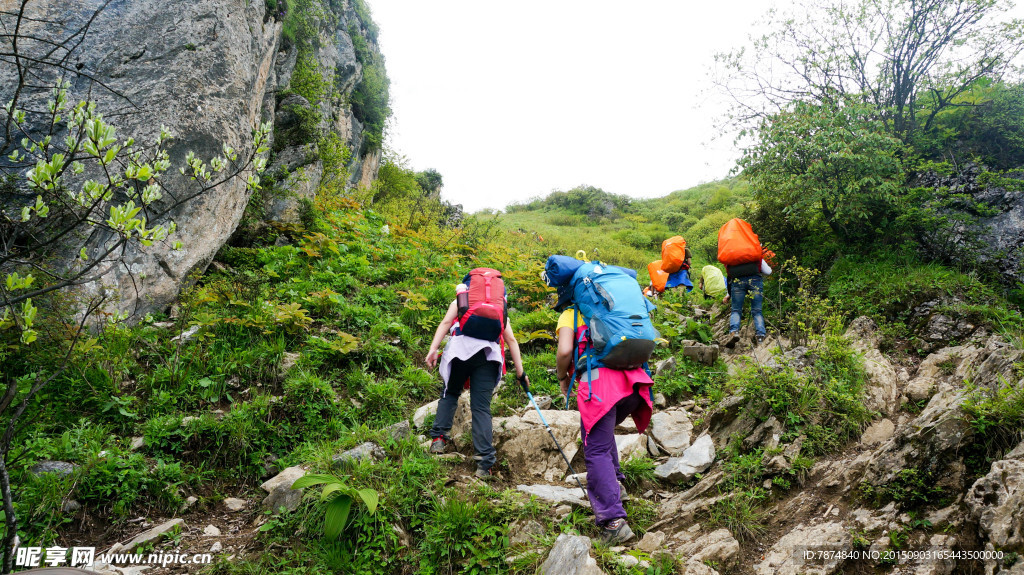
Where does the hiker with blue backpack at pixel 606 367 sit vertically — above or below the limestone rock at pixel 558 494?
above

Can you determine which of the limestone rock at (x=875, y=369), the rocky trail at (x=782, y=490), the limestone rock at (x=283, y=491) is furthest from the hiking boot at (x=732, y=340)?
the limestone rock at (x=283, y=491)

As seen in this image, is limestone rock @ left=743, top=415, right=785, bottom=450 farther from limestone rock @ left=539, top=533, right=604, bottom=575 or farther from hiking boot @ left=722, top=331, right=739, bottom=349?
hiking boot @ left=722, top=331, right=739, bottom=349

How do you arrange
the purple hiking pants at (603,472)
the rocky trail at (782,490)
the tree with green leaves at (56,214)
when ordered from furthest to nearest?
the purple hiking pants at (603,472) → the rocky trail at (782,490) → the tree with green leaves at (56,214)

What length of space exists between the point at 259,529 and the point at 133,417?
2167 mm

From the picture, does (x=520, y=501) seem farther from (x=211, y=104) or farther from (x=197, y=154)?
(x=211, y=104)

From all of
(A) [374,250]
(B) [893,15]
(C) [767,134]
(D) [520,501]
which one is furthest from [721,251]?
(A) [374,250]

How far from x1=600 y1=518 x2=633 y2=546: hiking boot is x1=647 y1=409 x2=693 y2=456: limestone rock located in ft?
5.82

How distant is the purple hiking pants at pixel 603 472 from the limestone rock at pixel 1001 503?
7.04ft

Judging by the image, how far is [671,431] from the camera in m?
5.46

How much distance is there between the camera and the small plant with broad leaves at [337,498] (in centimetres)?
361

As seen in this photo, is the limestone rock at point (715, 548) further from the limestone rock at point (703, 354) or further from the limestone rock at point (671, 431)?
the limestone rock at point (703, 354)

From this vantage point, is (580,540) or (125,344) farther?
(125,344)

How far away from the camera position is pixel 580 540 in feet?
10.7

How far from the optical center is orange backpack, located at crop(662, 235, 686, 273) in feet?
32.4
